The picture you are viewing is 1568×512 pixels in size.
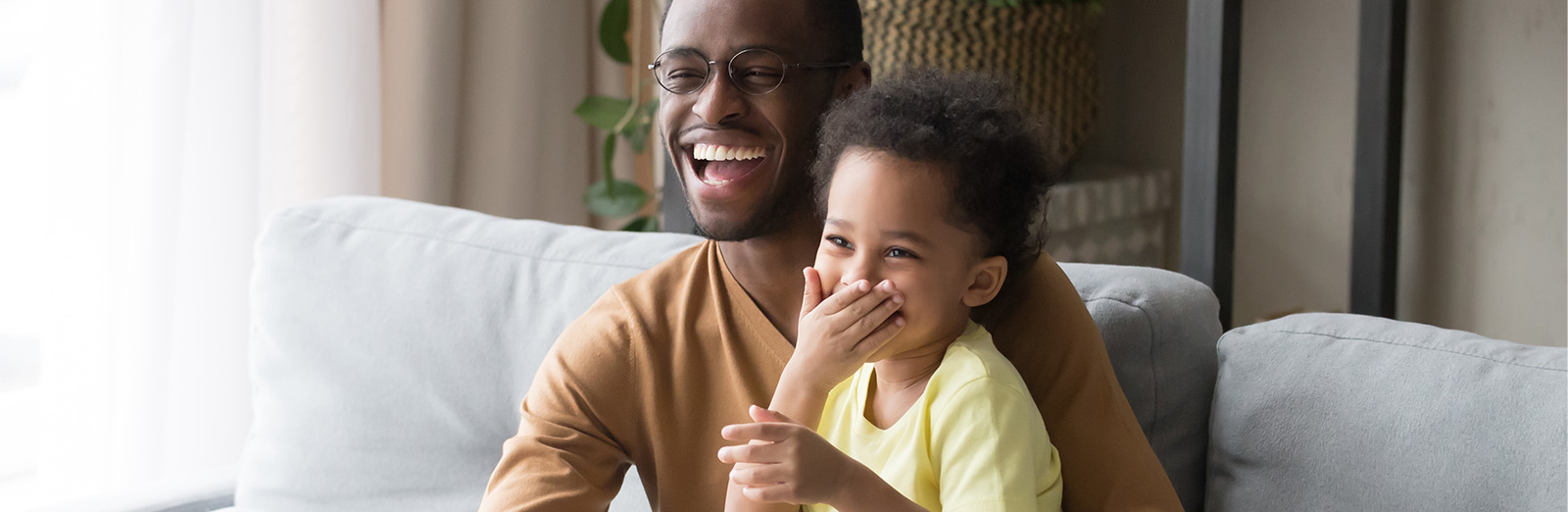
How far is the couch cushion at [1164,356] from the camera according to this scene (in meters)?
1.12

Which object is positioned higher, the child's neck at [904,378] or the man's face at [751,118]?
the man's face at [751,118]

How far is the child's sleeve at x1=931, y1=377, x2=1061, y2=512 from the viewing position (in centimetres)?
80

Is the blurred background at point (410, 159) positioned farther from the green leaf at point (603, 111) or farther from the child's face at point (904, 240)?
the child's face at point (904, 240)

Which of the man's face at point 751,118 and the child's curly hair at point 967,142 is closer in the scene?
the child's curly hair at point 967,142

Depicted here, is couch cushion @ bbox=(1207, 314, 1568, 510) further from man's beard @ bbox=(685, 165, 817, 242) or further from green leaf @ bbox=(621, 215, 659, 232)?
green leaf @ bbox=(621, 215, 659, 232)

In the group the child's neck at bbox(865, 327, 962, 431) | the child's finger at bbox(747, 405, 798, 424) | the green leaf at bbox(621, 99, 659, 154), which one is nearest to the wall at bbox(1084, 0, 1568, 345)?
the green leaf at bbox(621, 99, 659, 154)

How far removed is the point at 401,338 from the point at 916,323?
0.88 meters

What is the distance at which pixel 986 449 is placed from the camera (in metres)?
0.81

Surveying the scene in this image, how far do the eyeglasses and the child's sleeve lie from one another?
0.37 meters

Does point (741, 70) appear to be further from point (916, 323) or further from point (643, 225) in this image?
point (643, 225)

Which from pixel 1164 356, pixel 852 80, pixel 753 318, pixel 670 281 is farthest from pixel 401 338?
pixel 1164 356

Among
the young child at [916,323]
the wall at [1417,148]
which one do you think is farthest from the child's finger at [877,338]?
the wall at [1417,148]

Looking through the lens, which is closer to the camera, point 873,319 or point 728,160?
point 873,319

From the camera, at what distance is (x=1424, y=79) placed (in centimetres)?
214
